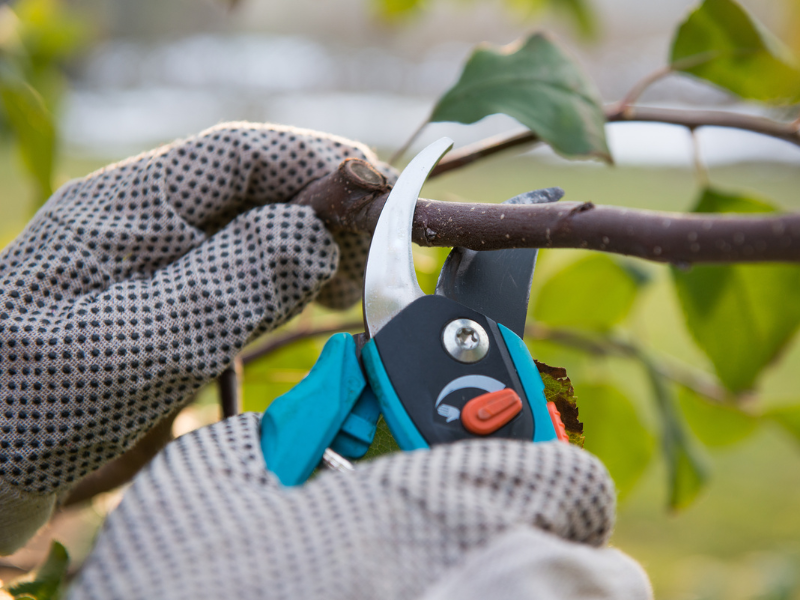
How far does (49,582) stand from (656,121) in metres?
0.33

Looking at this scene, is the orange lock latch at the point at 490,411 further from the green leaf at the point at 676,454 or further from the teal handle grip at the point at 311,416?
the green leaf at the point at 676,454

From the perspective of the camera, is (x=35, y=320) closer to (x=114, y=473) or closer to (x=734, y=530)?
(x=114, y=473)

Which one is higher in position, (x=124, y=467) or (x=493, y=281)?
(x=493, y=281)

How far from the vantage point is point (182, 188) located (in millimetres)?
221

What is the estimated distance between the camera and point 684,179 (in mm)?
2221

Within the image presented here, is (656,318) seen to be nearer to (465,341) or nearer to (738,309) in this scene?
(738,309)

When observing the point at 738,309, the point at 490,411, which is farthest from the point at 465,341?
the point at 738,309

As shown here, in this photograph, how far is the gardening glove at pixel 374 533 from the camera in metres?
0.13

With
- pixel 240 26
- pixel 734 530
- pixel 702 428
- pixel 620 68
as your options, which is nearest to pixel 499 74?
pixel 702 428

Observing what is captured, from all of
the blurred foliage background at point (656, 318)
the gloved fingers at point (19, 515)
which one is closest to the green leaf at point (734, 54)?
the blurred foliage background at point (656, 318)

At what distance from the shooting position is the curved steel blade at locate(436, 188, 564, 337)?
0.20m

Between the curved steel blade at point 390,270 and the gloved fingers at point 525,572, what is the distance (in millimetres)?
69

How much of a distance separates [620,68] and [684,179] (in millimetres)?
876

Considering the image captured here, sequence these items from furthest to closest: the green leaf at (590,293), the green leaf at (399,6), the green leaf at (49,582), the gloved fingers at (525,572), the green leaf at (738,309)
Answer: the green leaf at (399,6) < the green leaf at (590,293) < the green leaf at (738,309) < the green leaf at (49,582) < the gloved fingers at (525,572)
